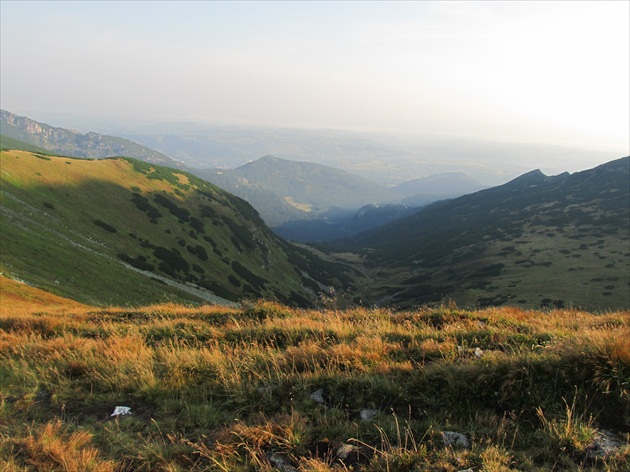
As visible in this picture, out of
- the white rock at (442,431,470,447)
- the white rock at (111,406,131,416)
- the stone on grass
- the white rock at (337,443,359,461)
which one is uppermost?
the stone on grass

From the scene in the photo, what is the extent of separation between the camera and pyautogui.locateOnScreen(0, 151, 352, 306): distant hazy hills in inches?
1971

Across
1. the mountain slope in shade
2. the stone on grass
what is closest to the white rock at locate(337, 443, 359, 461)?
the stone on grass

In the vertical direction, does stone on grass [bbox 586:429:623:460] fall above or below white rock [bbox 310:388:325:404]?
above

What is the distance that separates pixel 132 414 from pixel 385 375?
4.52 meters

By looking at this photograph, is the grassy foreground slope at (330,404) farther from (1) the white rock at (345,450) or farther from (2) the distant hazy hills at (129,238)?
(2) the distant hazy hills at (129,238)

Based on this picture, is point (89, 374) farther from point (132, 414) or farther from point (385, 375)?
point (385, 375)

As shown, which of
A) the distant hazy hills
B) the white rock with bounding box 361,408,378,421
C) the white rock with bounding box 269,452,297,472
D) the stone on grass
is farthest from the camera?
the distant hazy hills

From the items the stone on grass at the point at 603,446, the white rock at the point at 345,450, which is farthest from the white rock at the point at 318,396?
the stone on grass at the point at 603,446

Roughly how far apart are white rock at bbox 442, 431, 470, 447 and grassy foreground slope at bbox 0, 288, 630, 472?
3 cm

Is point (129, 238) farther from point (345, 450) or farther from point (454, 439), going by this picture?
point (454, 439)

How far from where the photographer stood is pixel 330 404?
5.88 m

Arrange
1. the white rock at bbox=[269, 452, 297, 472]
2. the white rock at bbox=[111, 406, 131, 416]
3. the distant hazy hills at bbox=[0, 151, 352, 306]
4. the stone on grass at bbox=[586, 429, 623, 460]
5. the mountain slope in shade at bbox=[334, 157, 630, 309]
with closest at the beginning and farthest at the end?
the stone on grass at bbox=[586, 429, 623, 460] < the white rock at bbox=[269, 452, 297, 472] < the white rock at bbox=[111, 406, 131, 416] < the distant hazy hills at bbox=[0, 151, 352, 306] < the mountain slope in shade at bbox=[334, 157, 630, 309]

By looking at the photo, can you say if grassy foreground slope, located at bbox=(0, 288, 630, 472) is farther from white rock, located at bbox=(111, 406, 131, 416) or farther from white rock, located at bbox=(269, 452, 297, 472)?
white rock, located at bbox=(111, 406, 131, 416)

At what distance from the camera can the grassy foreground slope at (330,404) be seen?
4.53 metres
